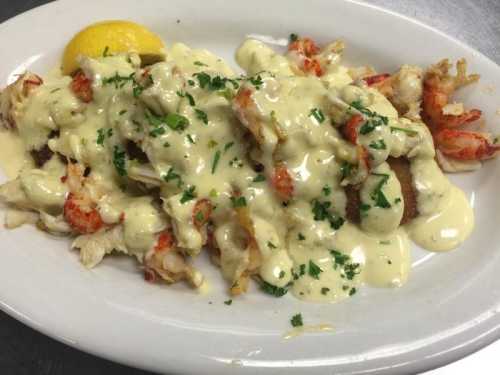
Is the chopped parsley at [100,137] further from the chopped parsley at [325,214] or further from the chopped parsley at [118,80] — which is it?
the chopped parsley at [325,214]

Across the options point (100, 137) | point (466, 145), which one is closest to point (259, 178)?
point (100, 137)

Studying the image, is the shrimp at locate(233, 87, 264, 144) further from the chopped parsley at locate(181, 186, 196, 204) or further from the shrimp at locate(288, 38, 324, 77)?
the shrimp at locate(288, 38, 324, 77)

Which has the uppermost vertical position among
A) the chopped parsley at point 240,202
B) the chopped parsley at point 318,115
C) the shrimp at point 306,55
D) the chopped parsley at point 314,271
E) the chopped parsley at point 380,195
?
the chopped parsley at point 318,115

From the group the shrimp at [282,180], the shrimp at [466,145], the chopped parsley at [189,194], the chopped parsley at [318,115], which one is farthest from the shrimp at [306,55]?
the chopped parsley at [189,194]

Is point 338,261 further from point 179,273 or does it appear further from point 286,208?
point 179,273

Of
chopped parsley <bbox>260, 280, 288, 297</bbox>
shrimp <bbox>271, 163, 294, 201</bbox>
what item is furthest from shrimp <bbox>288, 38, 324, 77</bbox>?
chopped parsley <bbox>260, 280, 288, 297</bbox>
